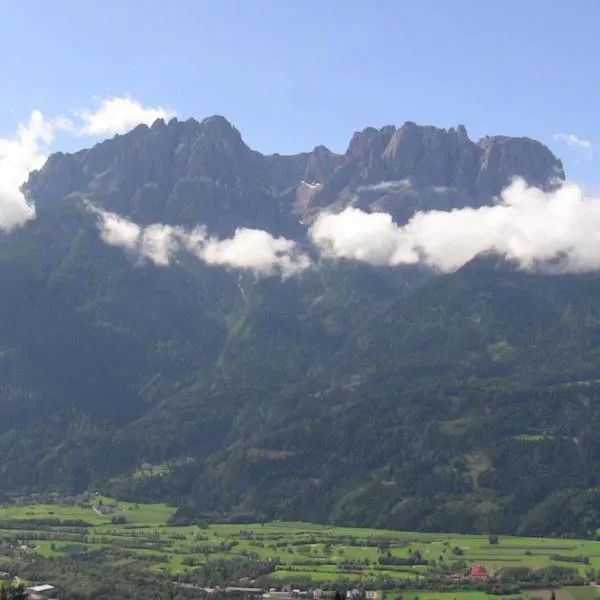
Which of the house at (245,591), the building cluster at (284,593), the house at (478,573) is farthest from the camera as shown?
the house at (478,573)

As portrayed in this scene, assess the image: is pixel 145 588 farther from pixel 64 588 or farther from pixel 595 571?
pixel 595 571

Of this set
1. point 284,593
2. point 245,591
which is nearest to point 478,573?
point 284,593

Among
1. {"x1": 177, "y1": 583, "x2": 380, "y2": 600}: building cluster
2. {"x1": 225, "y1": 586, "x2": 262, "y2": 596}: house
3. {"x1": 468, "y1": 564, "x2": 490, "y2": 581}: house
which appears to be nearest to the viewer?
{"x1": 177, "y1": 583, "x2": 380, "y2": 600}: building cluster

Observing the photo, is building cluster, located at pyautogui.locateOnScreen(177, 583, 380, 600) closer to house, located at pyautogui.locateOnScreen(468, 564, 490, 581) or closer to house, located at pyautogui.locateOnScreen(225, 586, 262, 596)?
house, located at pyautogui.locateOnScreen(225, 586, 262, 596)

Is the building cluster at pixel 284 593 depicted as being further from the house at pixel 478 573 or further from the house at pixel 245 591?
the house at pixel 478 573

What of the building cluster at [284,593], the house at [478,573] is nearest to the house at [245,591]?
the building cluster at [284,593]

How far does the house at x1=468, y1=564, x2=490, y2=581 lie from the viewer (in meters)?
181

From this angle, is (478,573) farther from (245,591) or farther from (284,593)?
(245,591)

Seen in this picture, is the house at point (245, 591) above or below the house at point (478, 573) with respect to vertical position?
below

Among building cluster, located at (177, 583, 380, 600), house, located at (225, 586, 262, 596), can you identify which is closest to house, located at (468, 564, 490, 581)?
building cluster, located at (177, 583, 380, 600)

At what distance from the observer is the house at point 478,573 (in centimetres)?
18060

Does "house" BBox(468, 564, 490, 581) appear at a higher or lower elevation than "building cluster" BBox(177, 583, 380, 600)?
higher

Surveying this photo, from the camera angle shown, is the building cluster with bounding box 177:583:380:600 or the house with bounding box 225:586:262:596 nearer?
the building cluster with bounding box 177:583:380:600

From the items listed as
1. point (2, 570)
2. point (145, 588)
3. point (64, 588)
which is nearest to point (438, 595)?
point (145, 588)
